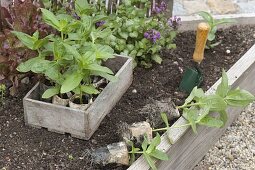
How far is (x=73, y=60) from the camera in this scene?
118 inches

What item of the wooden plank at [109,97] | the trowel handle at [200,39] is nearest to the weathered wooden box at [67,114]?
the wooden plank at [109,97]

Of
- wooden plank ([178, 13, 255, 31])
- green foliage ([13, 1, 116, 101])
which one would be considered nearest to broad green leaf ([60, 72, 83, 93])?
green foliage ([13, 1, 116, 101])

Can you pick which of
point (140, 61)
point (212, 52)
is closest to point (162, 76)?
point (140, 61)

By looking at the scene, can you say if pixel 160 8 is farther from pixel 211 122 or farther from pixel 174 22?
pixel 211 122

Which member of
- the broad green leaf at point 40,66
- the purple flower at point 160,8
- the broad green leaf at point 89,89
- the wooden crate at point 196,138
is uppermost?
the broad green leaf at point 40,66

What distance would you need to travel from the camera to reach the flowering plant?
11.7ft

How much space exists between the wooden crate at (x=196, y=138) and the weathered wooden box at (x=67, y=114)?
33cm

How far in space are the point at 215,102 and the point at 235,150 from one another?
0.66 meters

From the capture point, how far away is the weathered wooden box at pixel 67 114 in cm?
300

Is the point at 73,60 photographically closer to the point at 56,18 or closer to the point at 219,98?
the point at 56,18

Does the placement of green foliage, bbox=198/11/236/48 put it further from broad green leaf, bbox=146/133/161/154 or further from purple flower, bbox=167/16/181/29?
broad green leaf, bbox=146/133/161/154

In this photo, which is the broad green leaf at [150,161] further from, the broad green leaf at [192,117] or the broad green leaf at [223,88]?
the broad green leaf at [223,88]

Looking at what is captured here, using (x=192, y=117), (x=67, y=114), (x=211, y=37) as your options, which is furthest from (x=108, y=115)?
(x=211, y=37)

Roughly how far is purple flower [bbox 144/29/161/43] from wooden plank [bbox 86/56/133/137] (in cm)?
25
